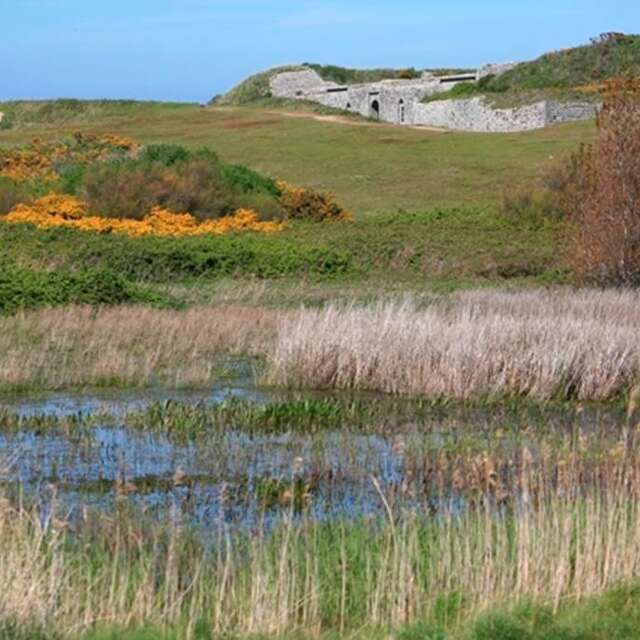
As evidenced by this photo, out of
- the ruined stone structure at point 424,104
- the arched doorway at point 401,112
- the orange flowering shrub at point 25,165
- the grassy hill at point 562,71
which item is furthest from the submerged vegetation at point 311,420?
the arched doorway at point 401,112

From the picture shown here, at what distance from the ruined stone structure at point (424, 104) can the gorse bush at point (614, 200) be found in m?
37.5

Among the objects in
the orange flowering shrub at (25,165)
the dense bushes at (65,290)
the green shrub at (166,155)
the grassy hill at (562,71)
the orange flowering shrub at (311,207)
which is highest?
the grassy hill at (562,71)

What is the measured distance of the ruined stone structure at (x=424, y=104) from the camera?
62062 millimetres

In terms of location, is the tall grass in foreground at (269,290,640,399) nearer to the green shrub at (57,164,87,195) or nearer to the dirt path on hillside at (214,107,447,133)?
the green shrub at (57,164,87,195)

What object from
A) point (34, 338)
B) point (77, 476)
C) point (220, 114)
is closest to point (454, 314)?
point (34, 338)

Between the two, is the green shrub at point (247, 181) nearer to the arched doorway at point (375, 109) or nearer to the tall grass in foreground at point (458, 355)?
the tall grass in foreground at point (458, 355)

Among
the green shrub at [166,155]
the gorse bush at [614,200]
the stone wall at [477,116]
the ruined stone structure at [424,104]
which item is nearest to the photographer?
the gorse bush at [614,200]

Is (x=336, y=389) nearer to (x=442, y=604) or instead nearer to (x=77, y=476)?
(x=77, y=476)

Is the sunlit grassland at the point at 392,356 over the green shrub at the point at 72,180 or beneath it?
Answer: beneath

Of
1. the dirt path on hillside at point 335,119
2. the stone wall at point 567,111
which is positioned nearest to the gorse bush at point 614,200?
the dirt path on hillside at point 335,119

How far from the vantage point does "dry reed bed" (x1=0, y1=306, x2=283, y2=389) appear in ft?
57.1

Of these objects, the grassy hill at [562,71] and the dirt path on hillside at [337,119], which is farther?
the grassy hill at [562,71]

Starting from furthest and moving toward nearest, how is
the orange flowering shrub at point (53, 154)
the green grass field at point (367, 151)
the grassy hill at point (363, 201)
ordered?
the green grass field at point (367, 151) < the orange flowering shrub at point (53, 154) < the grassy hill at point (363, 201)

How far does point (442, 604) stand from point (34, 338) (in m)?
11.8
